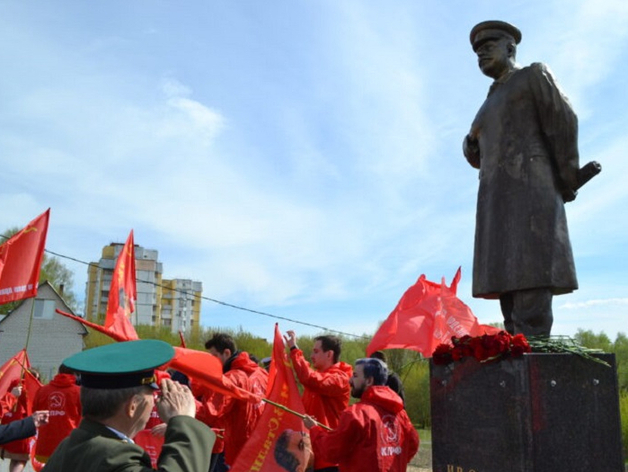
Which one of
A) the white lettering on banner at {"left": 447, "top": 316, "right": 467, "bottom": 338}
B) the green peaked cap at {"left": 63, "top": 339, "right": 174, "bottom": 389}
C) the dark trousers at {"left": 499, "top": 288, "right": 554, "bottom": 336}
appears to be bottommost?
the green peaked cap at {"left": 63, "top": 339, "right": 174, "bottom": 389}

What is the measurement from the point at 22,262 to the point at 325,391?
555 centimetres

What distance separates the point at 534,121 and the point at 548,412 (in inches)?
84.0

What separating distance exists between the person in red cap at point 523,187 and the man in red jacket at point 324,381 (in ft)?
6.03

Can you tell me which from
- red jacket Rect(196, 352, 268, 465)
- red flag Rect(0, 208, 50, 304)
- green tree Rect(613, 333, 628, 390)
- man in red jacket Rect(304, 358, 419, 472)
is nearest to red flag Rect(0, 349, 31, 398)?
red flag Rect(0, 208, 50, 304)

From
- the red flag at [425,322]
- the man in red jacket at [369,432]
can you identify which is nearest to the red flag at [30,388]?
the red flag at [425,322]

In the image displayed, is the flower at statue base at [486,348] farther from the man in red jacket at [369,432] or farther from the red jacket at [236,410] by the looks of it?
the red jacket at [236,410]

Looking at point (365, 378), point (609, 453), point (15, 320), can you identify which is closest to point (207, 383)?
point (365, 378)

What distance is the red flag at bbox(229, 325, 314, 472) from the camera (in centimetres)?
564

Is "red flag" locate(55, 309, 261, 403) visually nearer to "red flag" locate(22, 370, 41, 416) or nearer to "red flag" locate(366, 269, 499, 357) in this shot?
"red flag" locate(366, 269, 499, 357)

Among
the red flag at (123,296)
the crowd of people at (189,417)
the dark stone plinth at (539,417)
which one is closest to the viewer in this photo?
the crowd of people at (189,417)

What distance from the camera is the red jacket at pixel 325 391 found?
595 centimetres

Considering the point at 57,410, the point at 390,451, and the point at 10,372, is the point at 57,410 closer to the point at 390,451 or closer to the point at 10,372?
the point at 10,372

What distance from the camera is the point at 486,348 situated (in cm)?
416

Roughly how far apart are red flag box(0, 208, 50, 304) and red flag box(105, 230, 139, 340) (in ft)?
4.92
